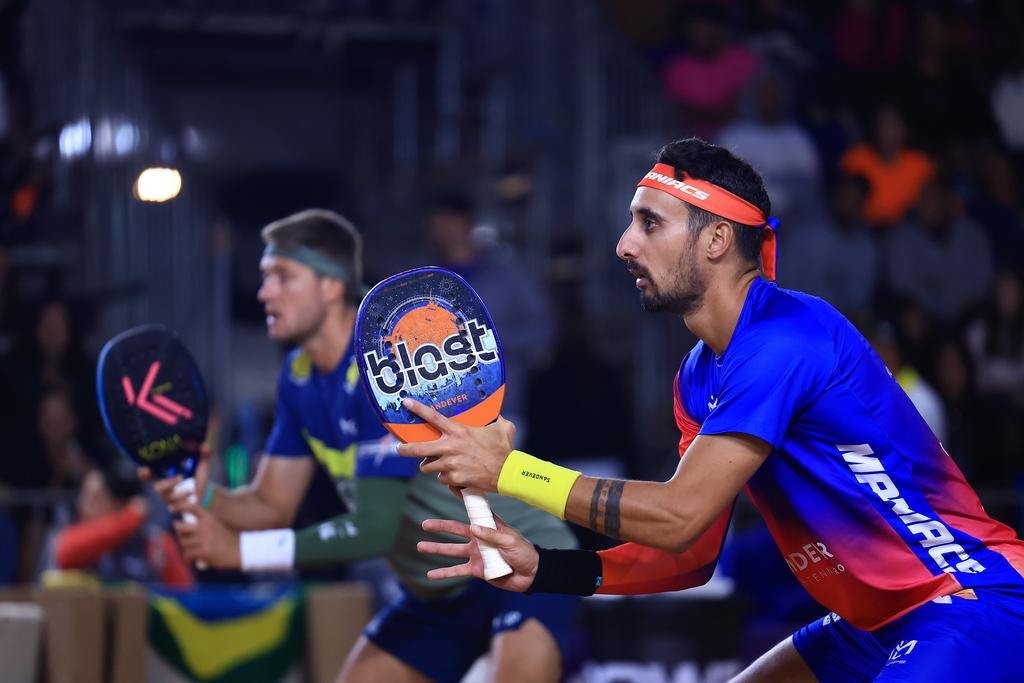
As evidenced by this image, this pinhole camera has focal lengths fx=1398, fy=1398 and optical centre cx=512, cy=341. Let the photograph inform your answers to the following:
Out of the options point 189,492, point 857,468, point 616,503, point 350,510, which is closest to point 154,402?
point 189,492

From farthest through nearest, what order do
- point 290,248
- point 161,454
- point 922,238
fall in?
point 922,238 → point 290,248 → point 161,454

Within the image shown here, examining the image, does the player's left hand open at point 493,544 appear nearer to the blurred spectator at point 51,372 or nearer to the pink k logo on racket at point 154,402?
the pink k logo on racket at point 154,402

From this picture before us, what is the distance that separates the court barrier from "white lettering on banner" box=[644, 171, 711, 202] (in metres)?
3.98

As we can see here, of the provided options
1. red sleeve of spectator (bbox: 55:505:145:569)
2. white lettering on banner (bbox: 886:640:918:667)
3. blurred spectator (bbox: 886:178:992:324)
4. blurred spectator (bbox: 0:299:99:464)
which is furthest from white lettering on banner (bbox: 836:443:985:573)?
blurred spectator (bbox: 886:178:992:324)

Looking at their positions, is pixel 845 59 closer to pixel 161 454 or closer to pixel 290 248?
pixel 290 248

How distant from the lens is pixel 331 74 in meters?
15.1

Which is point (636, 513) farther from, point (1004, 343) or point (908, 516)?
point (1004, 343)

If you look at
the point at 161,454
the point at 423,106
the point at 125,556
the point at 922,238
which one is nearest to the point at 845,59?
the point at 922,238

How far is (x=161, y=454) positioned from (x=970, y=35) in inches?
394

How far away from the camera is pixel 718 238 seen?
3.80 m

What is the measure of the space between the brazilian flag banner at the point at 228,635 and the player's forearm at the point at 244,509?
83.9 inches

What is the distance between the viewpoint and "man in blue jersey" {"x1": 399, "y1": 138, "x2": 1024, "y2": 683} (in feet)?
11.3

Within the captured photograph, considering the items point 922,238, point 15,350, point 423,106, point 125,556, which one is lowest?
point 125,556

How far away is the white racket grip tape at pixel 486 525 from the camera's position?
11.8ft
